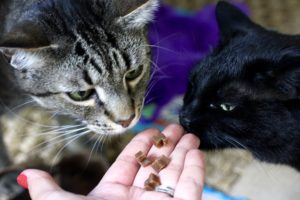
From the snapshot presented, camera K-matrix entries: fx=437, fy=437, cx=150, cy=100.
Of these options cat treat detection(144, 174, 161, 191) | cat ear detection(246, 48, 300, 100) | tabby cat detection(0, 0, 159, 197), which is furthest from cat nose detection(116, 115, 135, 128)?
cat ear detection(246, 48, 300, 100)

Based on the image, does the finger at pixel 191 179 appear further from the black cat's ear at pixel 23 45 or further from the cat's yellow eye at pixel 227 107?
the black cat's ear at pixel 23 45

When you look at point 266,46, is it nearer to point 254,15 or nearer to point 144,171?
point 144,171

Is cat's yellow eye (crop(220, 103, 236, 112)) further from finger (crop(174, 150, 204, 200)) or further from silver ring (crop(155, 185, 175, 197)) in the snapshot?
silver ring (crop(155, 185, 175, 197))

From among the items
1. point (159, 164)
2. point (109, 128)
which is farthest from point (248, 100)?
point (109, 128)

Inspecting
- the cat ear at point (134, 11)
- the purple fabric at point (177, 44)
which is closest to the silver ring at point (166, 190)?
the cat ear at point (134, 11)

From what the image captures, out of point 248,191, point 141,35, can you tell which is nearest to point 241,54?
point 141,35
